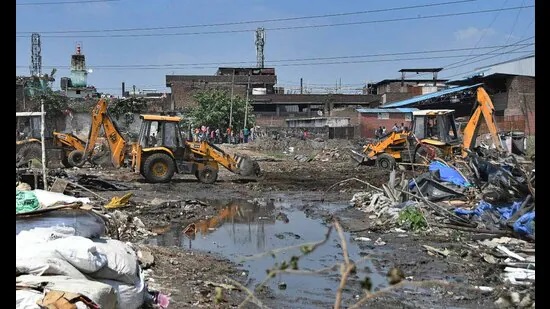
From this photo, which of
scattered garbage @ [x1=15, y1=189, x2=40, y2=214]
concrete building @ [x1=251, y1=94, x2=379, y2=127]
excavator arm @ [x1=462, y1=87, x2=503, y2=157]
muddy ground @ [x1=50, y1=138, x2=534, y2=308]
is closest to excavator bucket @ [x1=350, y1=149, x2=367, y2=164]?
muddy ground @ [x1=50, y1=138, x2=534, y2=308]

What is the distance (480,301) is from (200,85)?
5053 cm

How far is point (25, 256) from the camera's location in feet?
14.8

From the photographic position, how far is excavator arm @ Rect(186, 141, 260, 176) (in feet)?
61.8

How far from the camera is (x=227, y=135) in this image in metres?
43.5

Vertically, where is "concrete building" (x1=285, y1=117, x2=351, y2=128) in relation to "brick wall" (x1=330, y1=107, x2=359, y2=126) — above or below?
below

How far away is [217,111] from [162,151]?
2684 cm

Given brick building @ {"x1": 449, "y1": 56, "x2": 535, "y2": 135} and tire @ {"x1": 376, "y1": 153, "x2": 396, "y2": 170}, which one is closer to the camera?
tire @ {"x1": 376, "y1": 153, "x2": 396, "y2": 170}

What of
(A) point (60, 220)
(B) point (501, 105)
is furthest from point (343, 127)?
(A) point (60, 220)

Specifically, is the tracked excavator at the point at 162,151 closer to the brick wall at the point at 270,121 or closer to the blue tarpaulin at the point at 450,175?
the blue tarpaulin at the point at 450,175

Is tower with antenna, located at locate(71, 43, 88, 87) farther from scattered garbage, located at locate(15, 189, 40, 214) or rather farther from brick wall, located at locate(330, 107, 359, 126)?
scattered garbage, located at locate(15, 189, 40, 214)

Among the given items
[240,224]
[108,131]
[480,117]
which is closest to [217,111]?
[108,131]

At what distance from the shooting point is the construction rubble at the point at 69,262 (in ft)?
13.3

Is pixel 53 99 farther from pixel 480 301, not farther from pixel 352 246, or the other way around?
pixel 480 301

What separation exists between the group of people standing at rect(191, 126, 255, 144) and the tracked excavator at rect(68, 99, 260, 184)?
69.5 feet
